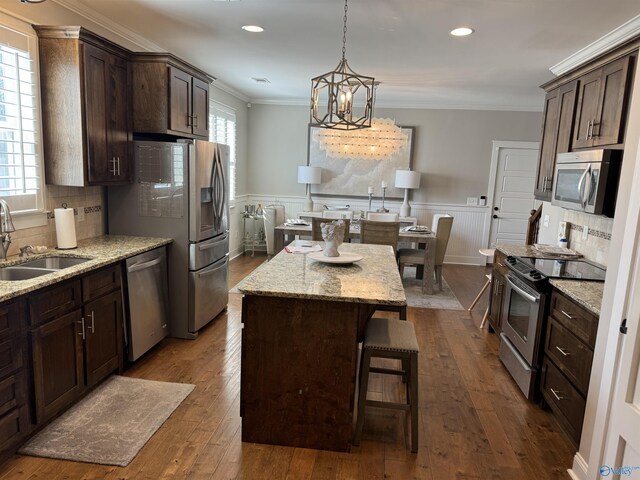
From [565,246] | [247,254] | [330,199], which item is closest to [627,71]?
[565,246]

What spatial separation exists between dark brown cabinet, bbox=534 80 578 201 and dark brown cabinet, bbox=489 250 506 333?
0.70 m

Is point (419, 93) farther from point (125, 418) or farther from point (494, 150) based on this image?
point (125, 418)

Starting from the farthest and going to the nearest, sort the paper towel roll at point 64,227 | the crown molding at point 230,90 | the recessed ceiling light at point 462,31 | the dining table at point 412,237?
1. the crown molding at point 230,90
2. the dining table at point 412,237
3. the recessed ceiling light at point 462,31
4. the paper towel roll at point 64,227

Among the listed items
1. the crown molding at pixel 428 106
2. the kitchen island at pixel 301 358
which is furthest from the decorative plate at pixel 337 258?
the crown molding at pixel 428 106

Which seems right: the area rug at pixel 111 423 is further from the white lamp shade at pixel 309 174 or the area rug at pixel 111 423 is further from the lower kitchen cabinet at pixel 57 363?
the white lamp shade at pixel 309 174

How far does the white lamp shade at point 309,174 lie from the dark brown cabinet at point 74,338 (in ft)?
14.9

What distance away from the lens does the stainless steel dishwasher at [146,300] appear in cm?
319

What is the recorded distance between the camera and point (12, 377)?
214 cm

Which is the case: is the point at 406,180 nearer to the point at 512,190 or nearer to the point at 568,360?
the point at 512,190

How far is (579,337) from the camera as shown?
8.05 feet

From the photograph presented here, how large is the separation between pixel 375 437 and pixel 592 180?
2203 millimetres

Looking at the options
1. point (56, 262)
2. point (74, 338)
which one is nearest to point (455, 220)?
point (56, 262)

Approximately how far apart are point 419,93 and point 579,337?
4.64 meters

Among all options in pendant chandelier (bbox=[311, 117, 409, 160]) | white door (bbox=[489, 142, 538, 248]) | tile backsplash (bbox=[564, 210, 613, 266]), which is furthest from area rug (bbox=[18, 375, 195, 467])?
white door (bbox=[489, 142, 538, 248])
